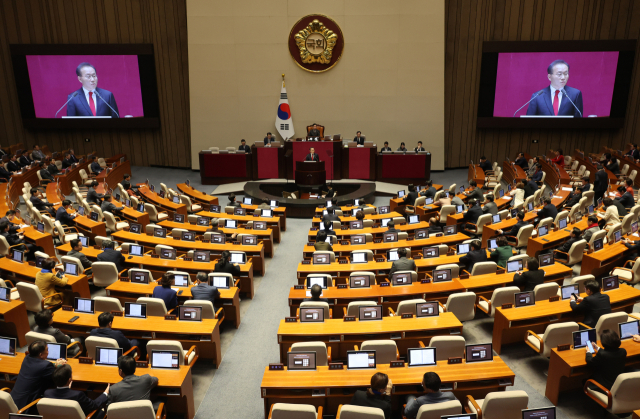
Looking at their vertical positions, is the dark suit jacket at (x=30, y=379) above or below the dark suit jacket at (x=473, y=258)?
below

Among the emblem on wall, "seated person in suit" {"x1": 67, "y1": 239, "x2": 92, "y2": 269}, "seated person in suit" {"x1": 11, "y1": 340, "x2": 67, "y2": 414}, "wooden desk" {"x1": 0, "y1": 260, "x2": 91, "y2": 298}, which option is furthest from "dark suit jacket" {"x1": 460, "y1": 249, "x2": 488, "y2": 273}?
the emblem on wall

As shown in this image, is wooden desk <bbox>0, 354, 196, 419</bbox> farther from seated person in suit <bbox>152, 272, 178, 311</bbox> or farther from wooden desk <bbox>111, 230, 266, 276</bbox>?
wooden desk <bbox>111, 230, 266, 276</bbox>

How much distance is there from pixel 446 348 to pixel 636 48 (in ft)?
57.9

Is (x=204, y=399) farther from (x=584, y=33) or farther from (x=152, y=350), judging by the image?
(x=584, y=33)

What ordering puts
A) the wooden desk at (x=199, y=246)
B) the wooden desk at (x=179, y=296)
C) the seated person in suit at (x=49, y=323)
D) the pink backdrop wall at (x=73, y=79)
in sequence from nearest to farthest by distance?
the seated person in suit at (x=49, y=323) → the wooden desk at (x=179, y=296) → the wooden desk at (x=199, y=246) → the pink backdrop wall at (x=73, y=79)

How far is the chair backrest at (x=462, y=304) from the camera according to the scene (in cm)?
695

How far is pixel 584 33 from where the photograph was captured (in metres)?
18.3

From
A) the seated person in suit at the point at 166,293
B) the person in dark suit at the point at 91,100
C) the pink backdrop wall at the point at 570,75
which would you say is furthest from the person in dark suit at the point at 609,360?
the person in dark suit at the point at 91,100

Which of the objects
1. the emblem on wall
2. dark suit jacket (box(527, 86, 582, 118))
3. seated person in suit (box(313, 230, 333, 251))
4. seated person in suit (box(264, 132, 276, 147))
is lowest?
seated person in suit (box(313, 230, 333, 251))

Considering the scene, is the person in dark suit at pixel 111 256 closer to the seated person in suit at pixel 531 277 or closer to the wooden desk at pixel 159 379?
the wooden desk at pixel 159 379

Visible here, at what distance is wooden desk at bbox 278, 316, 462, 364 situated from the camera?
625 centimetres

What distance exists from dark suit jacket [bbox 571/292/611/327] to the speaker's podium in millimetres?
10090

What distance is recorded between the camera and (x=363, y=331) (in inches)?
245

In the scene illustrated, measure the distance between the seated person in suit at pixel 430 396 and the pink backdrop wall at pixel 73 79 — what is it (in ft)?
60.0
